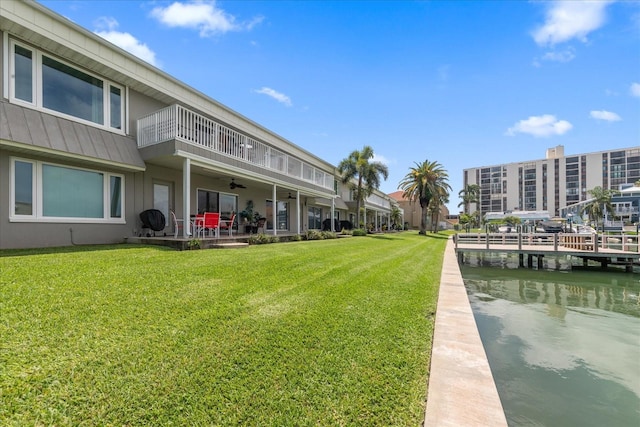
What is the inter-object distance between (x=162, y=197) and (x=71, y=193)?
9.67 feet

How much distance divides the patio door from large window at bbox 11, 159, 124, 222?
1.27 metres

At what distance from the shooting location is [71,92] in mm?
8602

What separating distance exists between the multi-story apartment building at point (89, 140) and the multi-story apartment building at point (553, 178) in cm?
10513

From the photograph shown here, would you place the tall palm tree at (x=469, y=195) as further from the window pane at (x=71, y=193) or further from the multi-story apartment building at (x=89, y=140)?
the window pane at (x=71, y=193)

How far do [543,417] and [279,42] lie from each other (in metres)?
13.7

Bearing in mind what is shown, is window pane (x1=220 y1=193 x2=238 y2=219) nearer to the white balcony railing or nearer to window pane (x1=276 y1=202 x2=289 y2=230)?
the white balcony railing

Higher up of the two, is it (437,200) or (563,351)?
(437,200)

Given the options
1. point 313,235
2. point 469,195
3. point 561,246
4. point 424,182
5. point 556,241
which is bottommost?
point 561,246

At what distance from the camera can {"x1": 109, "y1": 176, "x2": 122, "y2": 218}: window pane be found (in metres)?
9.48

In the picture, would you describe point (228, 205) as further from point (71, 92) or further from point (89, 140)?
point (71, 92)

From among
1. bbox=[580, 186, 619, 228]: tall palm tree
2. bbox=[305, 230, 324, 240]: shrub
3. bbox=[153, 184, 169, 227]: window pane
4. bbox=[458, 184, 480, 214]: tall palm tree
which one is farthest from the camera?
bbox=[458, 184, 480, 214]: tall palm tree

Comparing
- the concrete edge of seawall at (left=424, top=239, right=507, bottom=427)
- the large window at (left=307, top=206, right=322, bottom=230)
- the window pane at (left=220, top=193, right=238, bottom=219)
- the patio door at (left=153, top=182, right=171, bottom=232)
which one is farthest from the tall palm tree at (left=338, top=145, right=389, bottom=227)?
the concrete edge of seawall at (left=424, top=239, right=507, bottom=427)

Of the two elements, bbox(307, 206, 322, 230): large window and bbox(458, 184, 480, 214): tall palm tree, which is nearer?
bbox(307, 206, 322, 230): large window

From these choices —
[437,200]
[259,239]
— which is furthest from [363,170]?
[437,200]
